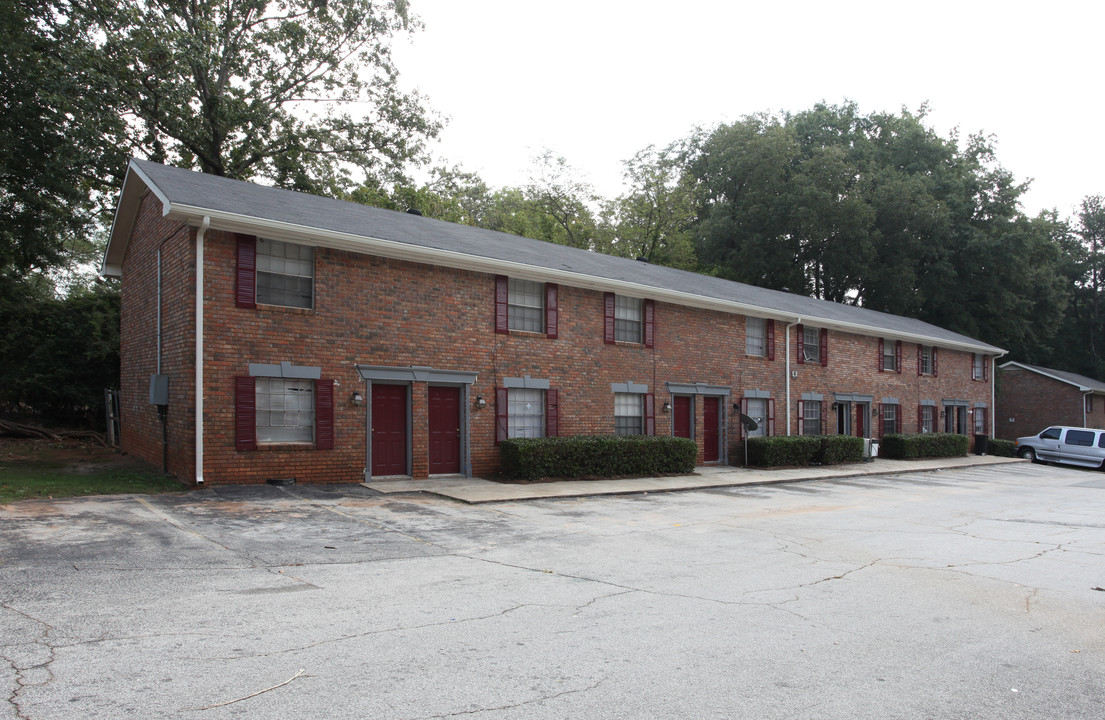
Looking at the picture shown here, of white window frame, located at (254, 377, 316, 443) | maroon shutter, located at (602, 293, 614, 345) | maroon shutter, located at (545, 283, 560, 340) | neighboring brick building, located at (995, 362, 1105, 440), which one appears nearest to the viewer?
white window frame, located at (254, 377, 316, 443)

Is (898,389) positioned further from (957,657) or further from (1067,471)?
(957,657)

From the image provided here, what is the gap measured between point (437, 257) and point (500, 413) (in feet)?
12.5

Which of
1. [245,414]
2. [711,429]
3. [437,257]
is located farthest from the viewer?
[711,429]

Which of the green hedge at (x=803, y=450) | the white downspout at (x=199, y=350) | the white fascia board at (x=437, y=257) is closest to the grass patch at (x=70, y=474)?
the white downspout at (x=199, y=350)

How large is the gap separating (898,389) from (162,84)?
94.5ft

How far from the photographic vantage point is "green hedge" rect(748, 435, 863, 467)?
21531mm

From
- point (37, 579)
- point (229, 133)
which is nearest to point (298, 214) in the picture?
point (37, 579)

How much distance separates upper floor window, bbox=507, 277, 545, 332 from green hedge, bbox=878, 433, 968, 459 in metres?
16.3

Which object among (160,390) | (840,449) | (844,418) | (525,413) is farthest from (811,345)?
(160,390)

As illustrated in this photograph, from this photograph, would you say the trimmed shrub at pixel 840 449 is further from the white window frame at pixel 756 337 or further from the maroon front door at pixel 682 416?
the maroon front door at pixel 682 416

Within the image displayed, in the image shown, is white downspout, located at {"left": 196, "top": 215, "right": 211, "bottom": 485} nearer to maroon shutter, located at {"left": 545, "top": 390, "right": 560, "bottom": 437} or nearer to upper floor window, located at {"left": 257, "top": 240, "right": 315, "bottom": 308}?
upper floor window, located at {"left": 257, "top": 240, "right": 315, "bottom": 308}

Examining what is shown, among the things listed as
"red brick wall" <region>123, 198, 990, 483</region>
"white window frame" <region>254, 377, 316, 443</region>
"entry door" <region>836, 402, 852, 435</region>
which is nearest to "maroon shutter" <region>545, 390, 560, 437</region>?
"red brick wall" <region>123, 198, 990, 483</region>

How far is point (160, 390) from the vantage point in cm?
1372

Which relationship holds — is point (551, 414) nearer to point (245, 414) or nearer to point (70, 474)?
point (245, 414)
